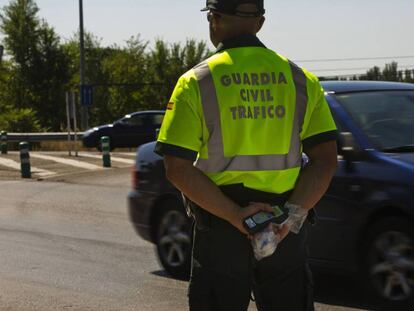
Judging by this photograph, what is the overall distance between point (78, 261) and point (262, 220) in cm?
588

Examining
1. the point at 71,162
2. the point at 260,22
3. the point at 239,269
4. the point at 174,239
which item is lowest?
the point at 71,162

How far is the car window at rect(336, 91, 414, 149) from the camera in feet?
22.3

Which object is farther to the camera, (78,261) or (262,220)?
(78,261)

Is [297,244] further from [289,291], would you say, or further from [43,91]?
[43,91]

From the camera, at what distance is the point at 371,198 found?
20.9 feet

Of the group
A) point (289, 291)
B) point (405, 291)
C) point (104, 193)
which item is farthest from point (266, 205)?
point (104, 193)

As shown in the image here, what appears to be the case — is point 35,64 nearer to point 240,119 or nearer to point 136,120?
point 136,120

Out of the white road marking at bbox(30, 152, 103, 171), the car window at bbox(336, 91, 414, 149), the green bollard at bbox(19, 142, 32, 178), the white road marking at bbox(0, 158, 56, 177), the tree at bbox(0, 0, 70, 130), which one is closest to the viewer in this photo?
the car window at bbox(336, 91, 414, 149)

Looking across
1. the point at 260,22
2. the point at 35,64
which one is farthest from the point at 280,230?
the point at 35,64

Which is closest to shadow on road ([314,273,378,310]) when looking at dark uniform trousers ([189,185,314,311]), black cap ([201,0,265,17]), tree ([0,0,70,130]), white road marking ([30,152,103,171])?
dark uniform trousers ([189,185,314,311])

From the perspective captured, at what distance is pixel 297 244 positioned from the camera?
321 centimetres

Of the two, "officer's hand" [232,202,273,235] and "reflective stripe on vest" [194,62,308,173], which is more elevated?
"reflective stripe on vest" [194,62,308,173]

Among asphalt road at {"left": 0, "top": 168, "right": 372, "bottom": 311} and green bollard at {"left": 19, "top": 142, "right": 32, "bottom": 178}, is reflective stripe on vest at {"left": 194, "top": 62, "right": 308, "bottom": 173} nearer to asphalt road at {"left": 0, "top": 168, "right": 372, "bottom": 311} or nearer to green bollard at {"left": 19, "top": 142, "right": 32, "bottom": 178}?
asphalt road at {"left": 0, "top": 168, "right": 372, "bottom": 311}

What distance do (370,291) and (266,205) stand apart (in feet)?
11.2
